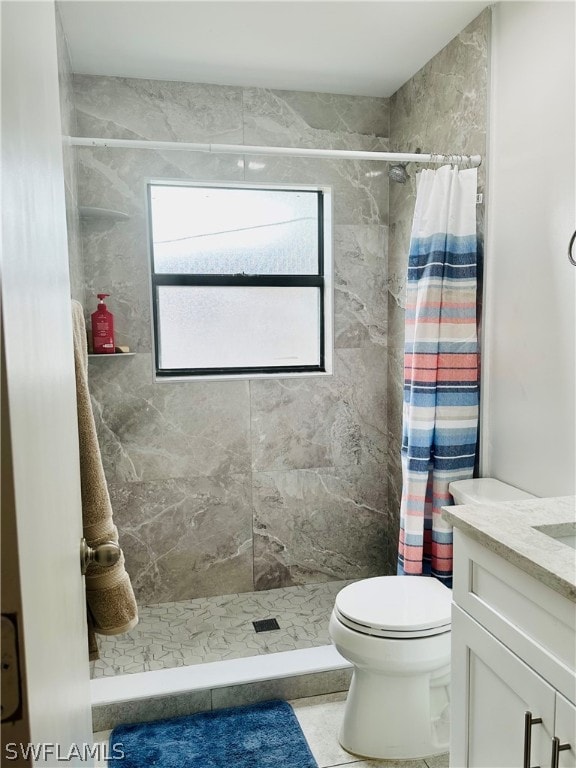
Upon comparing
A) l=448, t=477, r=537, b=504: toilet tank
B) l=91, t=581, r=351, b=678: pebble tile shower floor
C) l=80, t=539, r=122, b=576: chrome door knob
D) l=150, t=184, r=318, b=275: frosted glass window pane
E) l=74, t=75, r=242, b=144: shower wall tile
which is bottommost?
l=91, t=581, r=351, b=678: pebble tile shower floor

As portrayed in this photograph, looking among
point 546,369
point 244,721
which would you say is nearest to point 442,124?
point 546,369

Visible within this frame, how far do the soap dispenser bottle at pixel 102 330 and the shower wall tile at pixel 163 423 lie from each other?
0.14m

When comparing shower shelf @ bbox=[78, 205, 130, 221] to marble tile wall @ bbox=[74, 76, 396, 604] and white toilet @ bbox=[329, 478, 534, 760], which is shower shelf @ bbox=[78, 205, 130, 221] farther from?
white toilet @ bbox=[329, 478, 534, 760]

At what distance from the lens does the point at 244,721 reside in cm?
200

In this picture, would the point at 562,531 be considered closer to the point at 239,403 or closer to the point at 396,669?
the point at 396,669

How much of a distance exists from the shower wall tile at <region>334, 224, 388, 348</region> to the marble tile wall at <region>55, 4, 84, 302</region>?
1.21 m

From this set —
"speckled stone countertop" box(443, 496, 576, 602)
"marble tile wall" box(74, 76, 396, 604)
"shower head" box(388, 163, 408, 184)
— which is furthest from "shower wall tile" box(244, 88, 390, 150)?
"speckled stone countertop" box(443, 496, 576, 602)

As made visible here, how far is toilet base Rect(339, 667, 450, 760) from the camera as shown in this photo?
5.95 feet

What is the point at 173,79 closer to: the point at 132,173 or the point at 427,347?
the point at 132,173

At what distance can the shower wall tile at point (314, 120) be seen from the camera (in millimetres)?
2674

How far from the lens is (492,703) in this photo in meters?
1.25

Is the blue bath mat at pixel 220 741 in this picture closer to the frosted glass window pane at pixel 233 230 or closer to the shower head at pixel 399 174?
the frosted glass window pane at pixel 233 230

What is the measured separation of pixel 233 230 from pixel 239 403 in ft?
2.83

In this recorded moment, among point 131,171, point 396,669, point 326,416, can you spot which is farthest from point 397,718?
point 131,171
